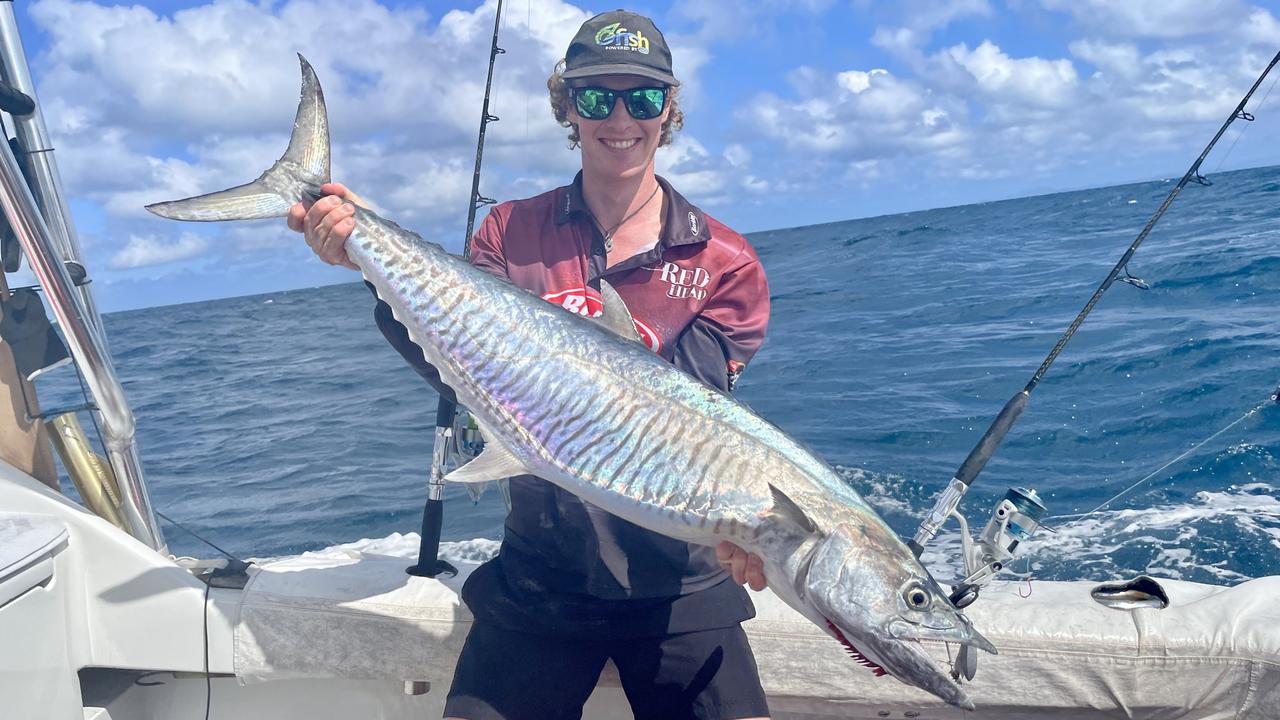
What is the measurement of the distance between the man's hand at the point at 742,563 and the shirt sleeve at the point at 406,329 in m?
0.88

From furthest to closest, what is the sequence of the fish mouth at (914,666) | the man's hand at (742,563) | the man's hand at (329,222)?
the man's hand at (329,222)
the man's hand at (742,563)
the fish mouth at (914,666)

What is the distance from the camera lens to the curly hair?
9.36ft

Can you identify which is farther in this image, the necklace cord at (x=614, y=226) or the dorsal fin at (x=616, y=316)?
the necklace cord at (x=614, y=226)

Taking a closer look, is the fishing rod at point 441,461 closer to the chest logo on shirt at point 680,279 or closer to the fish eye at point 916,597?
the chest logo on shirt at point 680,279

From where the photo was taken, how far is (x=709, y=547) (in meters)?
2.49

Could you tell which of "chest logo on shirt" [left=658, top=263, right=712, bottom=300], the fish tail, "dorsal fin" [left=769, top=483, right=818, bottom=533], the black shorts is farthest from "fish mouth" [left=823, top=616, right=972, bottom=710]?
the fish tail

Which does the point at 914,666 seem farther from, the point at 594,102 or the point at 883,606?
the point at 594,102

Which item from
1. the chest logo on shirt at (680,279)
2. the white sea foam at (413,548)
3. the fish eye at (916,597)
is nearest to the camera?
the fish eye at (916,597)

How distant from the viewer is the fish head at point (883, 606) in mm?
1970

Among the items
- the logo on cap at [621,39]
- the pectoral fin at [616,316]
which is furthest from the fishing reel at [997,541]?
the logo on cap at [621,39]

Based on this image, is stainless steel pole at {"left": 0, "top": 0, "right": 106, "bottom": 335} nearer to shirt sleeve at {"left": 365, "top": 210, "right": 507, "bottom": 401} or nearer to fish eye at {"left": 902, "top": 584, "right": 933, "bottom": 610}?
shirt sleeve at {"left": 365, "top": 210, "right": 507, "bottom": 401}

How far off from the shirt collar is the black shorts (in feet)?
3.66

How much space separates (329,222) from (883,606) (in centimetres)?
177

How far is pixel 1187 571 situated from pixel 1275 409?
3169 millimetres
